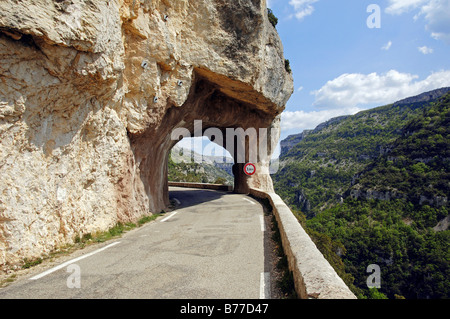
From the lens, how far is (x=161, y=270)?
564cm

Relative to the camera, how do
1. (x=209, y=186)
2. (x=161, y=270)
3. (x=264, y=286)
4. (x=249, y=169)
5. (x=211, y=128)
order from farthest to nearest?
(x=209, y=186)
(x=249, y=169)
(x=211, y=128)
(x=161, y=270)
(x=264, y=286)

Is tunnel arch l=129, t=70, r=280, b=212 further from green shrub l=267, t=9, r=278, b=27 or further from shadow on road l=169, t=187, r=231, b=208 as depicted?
green shrub l=267, t=9, r=278, b=27

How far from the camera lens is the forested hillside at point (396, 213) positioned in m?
50.3

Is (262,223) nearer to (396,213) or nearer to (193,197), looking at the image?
(193,197)

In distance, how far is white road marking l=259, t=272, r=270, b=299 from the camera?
15.0 feet

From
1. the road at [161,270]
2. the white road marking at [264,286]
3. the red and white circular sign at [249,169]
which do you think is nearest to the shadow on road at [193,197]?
the red and white circular sign at [249,169]

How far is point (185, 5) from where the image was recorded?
13.3 meters

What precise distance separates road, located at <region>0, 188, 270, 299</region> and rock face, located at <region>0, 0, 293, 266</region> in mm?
1142

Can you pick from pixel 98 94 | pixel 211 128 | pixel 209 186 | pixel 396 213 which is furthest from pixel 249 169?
pixel 396 213

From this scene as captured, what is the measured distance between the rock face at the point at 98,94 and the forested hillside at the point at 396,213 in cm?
1886

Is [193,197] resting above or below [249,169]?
below

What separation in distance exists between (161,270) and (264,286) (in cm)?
204

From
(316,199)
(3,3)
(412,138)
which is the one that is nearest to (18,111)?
(3,3)
